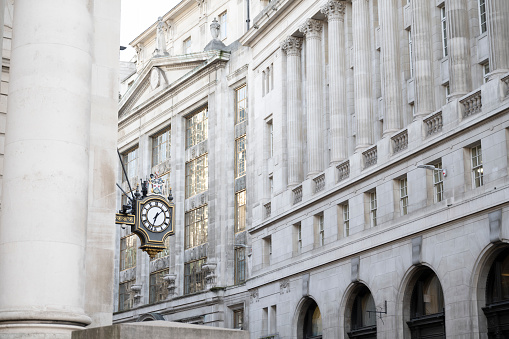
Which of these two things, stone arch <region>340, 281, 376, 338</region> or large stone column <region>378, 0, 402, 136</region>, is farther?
stone arch <region>340, 281, 376, 338</region>

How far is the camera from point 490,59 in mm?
38250

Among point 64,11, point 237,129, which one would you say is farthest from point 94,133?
point 237,129

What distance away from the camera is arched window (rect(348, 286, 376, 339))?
45.2 meters

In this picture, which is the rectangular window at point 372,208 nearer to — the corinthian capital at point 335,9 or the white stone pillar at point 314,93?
the white stone pillar at point 314,93

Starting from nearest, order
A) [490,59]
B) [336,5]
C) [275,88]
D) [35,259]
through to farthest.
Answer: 1. [35,259]
2. [490,59]
3. [336,5]
4. [275,88]

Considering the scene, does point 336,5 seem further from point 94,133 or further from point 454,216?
point 94,133

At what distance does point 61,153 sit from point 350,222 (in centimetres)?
3494

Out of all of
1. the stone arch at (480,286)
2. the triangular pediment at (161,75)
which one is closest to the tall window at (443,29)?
the stone arch at (480,286)

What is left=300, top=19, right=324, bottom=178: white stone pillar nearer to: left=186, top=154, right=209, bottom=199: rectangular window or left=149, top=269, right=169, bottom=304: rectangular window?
left=186, top=154, right=209, bottom=199: rectangular window

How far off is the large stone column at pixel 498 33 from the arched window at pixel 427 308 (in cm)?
999

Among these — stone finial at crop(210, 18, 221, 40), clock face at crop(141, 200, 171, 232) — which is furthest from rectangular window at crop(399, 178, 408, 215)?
stone finial at crop(210, 18, 221, 40)

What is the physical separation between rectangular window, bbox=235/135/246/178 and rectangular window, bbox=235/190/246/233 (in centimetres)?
155

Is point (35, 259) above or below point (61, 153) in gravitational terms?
below

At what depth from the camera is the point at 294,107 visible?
5553cm
